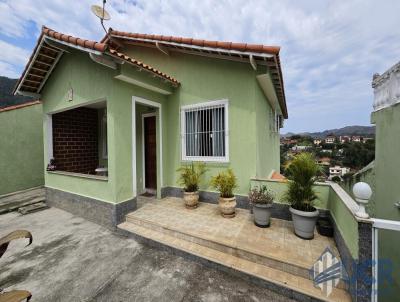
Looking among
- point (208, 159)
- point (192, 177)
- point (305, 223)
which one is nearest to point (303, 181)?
point (305, 223)

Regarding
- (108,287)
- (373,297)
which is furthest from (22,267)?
(373,297)

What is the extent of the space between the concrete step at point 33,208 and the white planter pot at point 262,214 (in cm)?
780

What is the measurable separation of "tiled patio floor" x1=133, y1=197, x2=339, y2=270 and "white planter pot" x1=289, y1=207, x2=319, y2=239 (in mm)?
122

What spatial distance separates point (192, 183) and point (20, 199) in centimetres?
739

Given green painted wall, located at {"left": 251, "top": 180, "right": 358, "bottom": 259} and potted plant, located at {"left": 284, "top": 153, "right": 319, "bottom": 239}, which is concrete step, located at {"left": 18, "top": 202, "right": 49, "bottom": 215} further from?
potted plant, located at {"left": 284, "top": 153, "right": 319, "bottom": 239}

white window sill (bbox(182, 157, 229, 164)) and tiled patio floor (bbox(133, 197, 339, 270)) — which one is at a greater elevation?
white window sill (bbox(182, 157, 229, 164))

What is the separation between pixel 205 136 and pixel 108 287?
14.9 feet

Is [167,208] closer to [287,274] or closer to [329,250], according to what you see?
[287,274]

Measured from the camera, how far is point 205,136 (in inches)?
240

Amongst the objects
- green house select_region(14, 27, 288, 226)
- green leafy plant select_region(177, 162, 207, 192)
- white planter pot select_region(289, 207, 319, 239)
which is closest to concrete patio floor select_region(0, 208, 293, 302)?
green house select_region(14, 27, 288, 226)

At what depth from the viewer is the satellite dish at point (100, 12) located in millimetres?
6021

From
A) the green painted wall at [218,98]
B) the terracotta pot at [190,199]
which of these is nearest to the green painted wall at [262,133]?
the green painted wall at [218,98]

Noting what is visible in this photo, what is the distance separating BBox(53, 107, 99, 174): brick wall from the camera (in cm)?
743

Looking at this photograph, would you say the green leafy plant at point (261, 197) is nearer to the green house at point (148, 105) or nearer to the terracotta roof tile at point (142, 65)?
the green house at point (148, 105)
